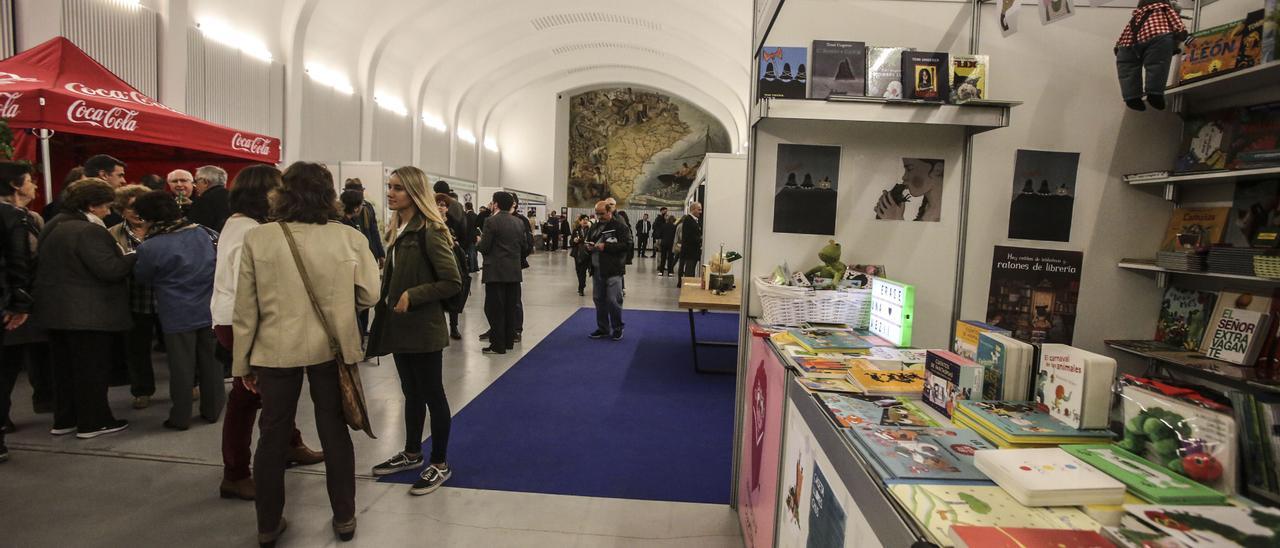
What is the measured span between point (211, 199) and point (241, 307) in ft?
6.96

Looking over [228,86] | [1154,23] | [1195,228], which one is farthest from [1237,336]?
[228,86]

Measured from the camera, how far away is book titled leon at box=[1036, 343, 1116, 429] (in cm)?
120

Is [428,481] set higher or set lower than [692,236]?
lower

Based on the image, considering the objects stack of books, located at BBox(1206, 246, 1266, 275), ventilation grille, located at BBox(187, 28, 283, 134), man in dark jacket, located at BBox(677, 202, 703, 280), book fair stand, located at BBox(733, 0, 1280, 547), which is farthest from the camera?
man in dark jacket, located at BBox(677, 202, 703, 280)

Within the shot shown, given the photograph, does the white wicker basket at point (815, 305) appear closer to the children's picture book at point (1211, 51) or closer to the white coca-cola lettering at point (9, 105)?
the children's picture book at point (1211, 51)

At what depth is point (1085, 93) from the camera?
241 centimetres

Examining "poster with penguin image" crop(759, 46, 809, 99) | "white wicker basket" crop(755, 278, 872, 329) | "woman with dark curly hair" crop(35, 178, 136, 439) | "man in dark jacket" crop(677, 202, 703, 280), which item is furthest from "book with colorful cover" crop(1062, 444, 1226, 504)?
"man in dark jacket" crop(677, 202, 703, 280)

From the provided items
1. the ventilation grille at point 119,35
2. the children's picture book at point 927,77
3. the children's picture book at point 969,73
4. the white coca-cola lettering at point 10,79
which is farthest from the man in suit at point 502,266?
the ventilation grille at point 119,35

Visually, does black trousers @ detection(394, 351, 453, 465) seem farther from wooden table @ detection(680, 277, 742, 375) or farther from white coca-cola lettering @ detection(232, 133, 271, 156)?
white coca-cola lettering @ detection(232, 133, 271, 156)

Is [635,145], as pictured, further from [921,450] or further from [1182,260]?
[921,450]

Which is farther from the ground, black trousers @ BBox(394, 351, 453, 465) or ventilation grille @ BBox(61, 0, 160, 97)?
ventilation grille @ BBox(61, 0, 160, 97)

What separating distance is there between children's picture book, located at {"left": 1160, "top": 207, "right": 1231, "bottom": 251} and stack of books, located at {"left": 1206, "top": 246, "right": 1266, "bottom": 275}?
78 millimetres

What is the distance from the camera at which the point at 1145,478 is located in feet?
3.23

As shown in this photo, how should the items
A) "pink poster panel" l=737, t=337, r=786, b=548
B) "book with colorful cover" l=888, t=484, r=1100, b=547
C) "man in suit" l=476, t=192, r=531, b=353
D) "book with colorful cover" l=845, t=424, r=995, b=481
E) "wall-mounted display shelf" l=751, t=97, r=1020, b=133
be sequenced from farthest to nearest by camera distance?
"man in suit" l=476, t=192, r=531, b=353 < "wall-mounted display shelf" l=751, t=97, r=1020, b=133 < "pink poster panel" l=737, t=337, r=786, b=548 < "book with colorful cover" l=845, t=424, r=995, b=481 < "book with colorful cover" l=888, t=484, r=1100, b=547
